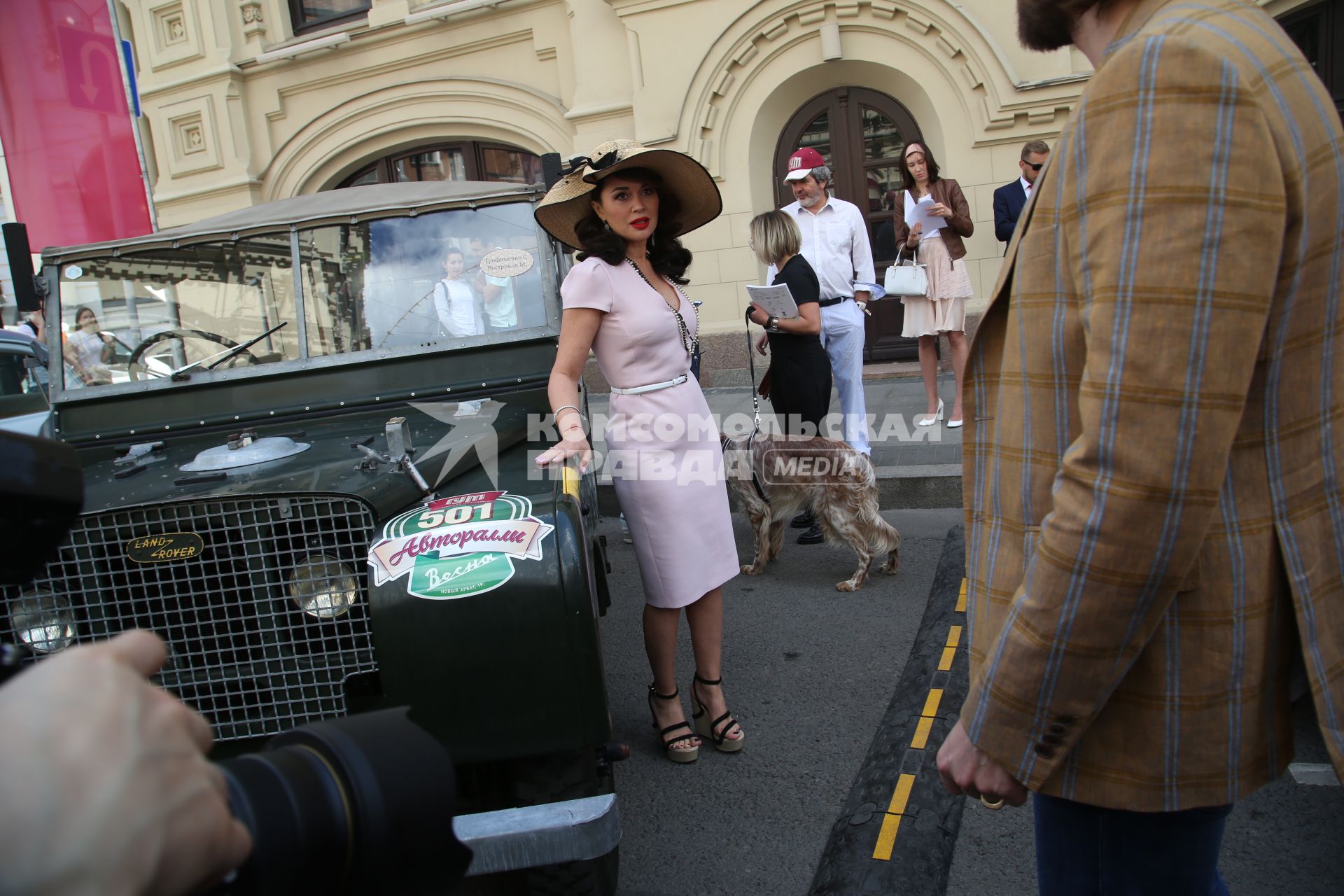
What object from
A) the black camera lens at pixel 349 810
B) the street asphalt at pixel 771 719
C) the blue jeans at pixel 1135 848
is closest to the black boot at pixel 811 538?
the street asphalt at pixel 771 719

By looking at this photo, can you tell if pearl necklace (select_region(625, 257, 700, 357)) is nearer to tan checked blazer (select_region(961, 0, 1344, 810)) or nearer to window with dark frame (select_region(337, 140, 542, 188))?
tan checked blazer (select_region(961, 0, 1344, 810))

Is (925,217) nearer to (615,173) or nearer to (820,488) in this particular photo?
(820,488)

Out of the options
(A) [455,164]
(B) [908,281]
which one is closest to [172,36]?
(A) [455,164]

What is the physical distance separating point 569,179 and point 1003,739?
95.8 inches

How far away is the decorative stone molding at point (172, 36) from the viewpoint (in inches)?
473

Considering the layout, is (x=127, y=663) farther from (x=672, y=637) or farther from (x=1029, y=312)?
(x=672, y=637)

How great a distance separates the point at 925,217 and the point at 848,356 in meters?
2.16

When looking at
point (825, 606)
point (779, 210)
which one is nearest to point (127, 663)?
point (825, 606)

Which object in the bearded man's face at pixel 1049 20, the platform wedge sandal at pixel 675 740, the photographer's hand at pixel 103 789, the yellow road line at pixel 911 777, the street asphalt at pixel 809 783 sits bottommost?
the street asphalt at pixel 809 783

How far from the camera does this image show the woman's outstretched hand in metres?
2.59

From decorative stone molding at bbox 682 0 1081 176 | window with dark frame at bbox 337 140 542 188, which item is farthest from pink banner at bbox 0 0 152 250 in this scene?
decorative stone molding at bbox 682 0 1081 176

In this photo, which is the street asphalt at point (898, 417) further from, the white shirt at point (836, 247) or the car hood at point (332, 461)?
the car hood at point (332, 461)

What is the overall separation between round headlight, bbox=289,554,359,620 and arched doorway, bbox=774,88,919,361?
340 inches

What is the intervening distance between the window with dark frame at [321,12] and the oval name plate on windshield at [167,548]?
11.2 m
